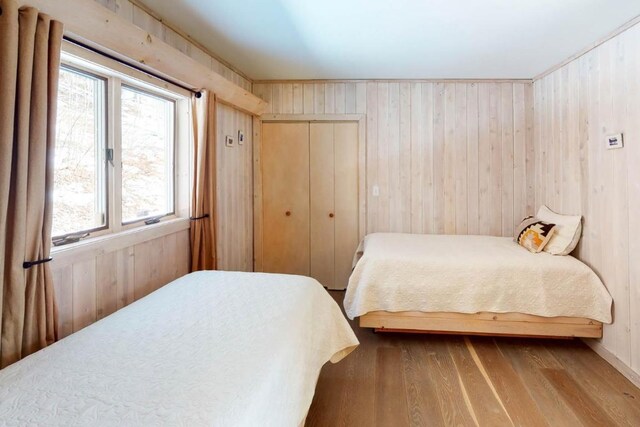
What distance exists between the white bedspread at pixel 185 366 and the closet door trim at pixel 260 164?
203cm

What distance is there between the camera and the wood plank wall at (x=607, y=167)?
219 cm

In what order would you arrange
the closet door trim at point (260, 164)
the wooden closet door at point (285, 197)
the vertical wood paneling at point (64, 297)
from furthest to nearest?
the wooden closet door at point (285, 197)
the closet door trim at point (260, 164)
the vertical wood paneling at point (64, 297)

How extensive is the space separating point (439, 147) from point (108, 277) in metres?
3.26

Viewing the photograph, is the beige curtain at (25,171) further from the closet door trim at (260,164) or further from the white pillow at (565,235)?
the white pillow at (565,235)

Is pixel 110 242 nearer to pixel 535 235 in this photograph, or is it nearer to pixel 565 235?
pixel 535 235

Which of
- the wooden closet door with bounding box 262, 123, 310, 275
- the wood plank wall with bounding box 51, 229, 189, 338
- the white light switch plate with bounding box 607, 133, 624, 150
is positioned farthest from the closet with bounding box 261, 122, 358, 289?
the white light switch plate with bounding box 607, 133, 624, 150

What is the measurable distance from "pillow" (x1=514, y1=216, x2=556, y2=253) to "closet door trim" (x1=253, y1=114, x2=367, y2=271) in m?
1.53

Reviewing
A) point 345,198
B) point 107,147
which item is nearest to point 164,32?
point 107,147

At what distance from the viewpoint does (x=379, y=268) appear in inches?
103

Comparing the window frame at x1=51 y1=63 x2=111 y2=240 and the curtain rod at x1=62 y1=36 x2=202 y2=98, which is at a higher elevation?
the curtain rod at x1=62 y1=36 x2=202 y2=98

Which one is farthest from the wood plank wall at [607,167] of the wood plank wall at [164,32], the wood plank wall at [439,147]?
the wood plank wall at [164,32]

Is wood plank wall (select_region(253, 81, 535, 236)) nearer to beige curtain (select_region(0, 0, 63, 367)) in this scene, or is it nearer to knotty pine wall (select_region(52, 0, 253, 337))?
knotty pine wall (select_region(52, 0, 253, 337))

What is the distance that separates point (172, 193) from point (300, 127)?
174cm

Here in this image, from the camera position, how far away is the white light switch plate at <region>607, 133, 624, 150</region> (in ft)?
7.49
